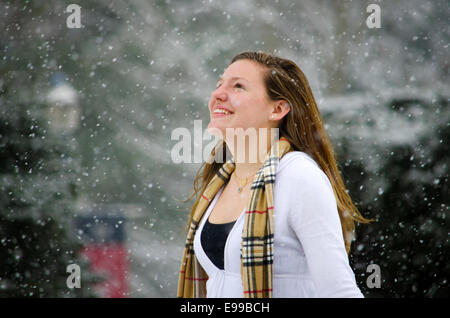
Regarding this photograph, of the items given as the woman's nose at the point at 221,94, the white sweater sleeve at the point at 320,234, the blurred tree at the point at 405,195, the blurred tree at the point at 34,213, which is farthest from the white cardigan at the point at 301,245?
the blurred tree at the point at 34,213

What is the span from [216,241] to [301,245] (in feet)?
0.78

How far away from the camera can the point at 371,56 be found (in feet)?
11.1

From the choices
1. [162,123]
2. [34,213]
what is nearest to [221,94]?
[34,213]

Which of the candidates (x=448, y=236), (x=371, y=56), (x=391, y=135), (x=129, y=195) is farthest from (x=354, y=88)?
(x=129, y=195)

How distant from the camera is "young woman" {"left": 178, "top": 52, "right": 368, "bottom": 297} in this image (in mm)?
944

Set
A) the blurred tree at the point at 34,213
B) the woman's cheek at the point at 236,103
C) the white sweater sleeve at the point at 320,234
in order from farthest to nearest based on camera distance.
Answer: the blurred tree at the point at 34,213 → the woman's cheek at the point at 236,103 → the white sweater sleeve at the point at 320,234

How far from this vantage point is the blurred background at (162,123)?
299 cm

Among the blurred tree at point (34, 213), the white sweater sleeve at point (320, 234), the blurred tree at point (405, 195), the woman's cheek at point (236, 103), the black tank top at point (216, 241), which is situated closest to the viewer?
the white sweater sleeve at point (320, 234)

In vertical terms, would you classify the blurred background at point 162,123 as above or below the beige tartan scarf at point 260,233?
above

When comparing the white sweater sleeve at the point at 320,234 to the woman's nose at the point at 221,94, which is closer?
the white sweater sleeve at the point at 320,234

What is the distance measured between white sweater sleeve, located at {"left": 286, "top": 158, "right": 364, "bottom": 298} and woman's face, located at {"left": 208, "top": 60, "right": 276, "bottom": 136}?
279mm

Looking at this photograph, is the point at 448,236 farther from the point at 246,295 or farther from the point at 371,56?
the point at 246,295

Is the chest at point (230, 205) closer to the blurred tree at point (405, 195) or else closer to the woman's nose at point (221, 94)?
the woman's nose at point (221, 94)
